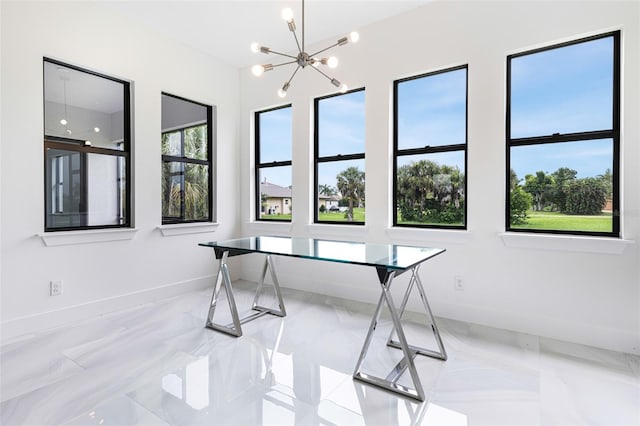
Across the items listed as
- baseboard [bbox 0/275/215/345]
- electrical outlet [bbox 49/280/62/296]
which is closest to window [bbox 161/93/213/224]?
baseboard [bbox 0/275/215/345]

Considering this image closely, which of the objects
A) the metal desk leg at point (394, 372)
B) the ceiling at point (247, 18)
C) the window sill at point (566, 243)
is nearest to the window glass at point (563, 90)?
the window sill at point (566, 243)

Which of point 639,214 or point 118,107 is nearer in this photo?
point 639,214

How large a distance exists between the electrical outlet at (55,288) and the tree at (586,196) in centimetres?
437

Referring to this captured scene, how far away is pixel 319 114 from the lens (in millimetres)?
3965

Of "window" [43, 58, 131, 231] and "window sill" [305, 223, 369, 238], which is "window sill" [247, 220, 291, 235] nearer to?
"window sill" [305, 223, 369, 238]

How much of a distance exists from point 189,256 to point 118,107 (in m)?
1.81

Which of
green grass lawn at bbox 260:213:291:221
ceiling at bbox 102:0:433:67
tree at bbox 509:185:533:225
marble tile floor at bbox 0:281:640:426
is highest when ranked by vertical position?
ceiling at bbox 102:0:433:67

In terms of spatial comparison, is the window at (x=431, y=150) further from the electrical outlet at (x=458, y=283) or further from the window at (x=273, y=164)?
the window at (x=273, y=164)

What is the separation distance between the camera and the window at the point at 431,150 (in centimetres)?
309

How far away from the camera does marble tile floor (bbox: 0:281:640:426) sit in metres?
1.69

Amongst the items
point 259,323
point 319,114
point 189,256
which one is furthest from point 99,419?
point 319,114

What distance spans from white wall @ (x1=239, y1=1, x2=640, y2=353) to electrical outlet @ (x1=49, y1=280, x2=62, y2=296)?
2.50m

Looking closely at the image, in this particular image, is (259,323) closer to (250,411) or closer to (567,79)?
(250,411)

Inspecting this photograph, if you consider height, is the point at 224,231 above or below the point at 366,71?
below
